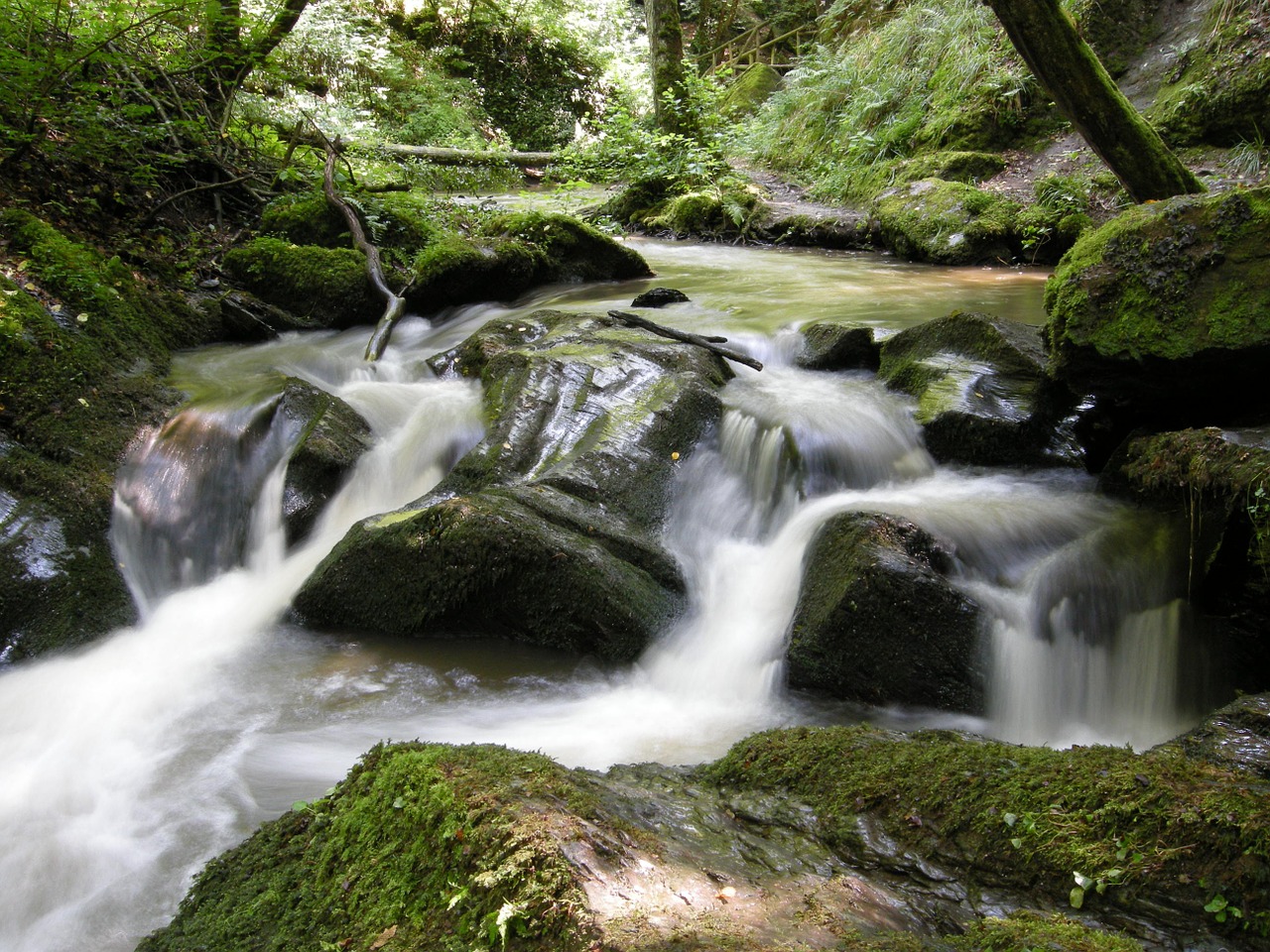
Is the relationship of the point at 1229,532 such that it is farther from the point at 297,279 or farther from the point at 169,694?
the point at 297,279

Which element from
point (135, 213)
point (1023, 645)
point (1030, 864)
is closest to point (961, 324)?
point (1023, 645)

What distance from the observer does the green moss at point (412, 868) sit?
145cm

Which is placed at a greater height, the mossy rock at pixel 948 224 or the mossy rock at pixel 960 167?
the mossy rock at pixel 960 167

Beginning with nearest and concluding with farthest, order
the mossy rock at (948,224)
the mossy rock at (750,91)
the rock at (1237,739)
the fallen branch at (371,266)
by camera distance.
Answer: the rock at (1237,739)
the fallen branch at (371,266)
the mossy rock at (948,224)
the mossy rock at (750,91)

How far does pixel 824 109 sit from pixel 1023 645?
48.2ft

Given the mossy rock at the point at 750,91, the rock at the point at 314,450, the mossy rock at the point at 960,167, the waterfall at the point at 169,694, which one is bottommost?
the waterfall at the point at 169,694

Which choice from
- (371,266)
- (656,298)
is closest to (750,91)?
(656,298)

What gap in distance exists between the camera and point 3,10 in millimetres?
5957

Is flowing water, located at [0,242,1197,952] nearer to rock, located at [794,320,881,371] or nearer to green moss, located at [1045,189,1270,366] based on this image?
rock, located at [794,320,881,371]

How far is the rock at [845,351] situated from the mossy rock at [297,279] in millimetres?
4529

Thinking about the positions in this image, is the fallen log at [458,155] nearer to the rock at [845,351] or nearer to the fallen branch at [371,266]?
the fallen branch at [371,266]

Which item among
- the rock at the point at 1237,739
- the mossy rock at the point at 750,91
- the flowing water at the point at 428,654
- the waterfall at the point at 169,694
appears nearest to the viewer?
the rock at the point at 1237,739

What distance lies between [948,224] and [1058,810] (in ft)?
31.7

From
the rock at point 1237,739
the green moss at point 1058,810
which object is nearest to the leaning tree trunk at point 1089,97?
the rock at point 1237,739
